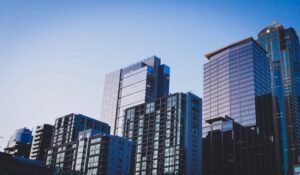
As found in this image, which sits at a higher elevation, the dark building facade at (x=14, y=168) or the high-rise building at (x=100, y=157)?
the high-rise building at (x=100, y=157)

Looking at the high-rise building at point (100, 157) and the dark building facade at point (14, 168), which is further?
the high-rise building at point (100, 157)

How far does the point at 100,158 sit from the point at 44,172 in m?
34.8

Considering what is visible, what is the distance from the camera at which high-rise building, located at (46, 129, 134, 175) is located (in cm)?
17538

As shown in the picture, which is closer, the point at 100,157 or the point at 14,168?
the point at 14,168

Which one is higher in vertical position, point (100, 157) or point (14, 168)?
point (100, 157)

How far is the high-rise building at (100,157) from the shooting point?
175 m

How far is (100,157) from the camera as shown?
176 metres

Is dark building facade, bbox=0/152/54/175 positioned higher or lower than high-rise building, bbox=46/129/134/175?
lower

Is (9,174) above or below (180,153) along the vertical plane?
below

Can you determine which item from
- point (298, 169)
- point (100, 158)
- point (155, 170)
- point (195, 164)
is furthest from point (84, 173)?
point (298, 169)

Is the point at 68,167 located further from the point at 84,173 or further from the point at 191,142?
the point at 191,142

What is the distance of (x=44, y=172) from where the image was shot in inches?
5758

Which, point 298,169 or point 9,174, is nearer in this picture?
point 9,174

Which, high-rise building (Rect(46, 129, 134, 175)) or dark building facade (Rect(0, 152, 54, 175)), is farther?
high-rise building (Rect(46, 129, 134, 175))
